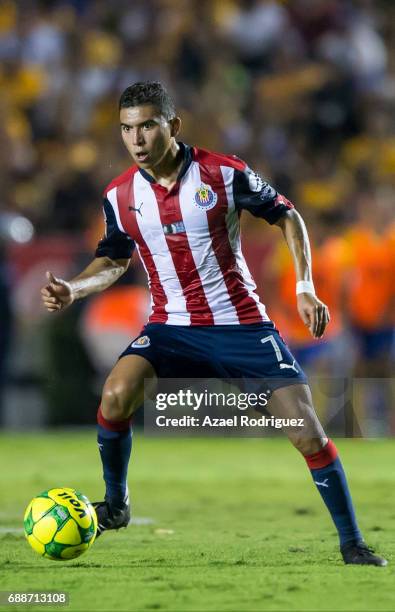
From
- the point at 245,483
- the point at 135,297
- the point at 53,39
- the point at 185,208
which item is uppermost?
the point at 53,39

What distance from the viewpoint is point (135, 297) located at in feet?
39.9

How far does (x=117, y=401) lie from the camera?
5805 mm

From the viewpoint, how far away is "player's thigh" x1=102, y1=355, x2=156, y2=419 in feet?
18.9

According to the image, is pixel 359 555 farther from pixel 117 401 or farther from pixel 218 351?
pixel 117 401

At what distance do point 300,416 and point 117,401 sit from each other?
34.9 inches

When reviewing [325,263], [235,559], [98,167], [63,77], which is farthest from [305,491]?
[63,77]

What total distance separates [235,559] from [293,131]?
930cm

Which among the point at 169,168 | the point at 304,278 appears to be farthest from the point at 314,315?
the point at 169,168

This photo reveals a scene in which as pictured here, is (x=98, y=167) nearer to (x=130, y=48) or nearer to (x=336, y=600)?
(x=130, y=48)

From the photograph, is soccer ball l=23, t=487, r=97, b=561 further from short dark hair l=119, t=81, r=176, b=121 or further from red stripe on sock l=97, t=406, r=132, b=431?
short dark hair l=119, t=81, r=176, b=121

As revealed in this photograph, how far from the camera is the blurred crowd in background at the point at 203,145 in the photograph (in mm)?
12320

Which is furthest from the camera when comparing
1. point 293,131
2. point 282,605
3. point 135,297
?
point 293,131

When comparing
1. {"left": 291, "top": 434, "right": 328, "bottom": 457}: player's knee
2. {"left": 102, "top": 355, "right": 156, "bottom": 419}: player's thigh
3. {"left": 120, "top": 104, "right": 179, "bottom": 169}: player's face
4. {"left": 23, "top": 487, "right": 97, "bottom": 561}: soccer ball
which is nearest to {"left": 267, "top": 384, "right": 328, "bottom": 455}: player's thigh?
{"left": 291, "top": 434, "right": 328, "bottom": 457}: player's knee

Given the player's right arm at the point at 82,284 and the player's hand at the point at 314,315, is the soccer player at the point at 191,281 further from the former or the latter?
the player's hand at the point at 314,315
